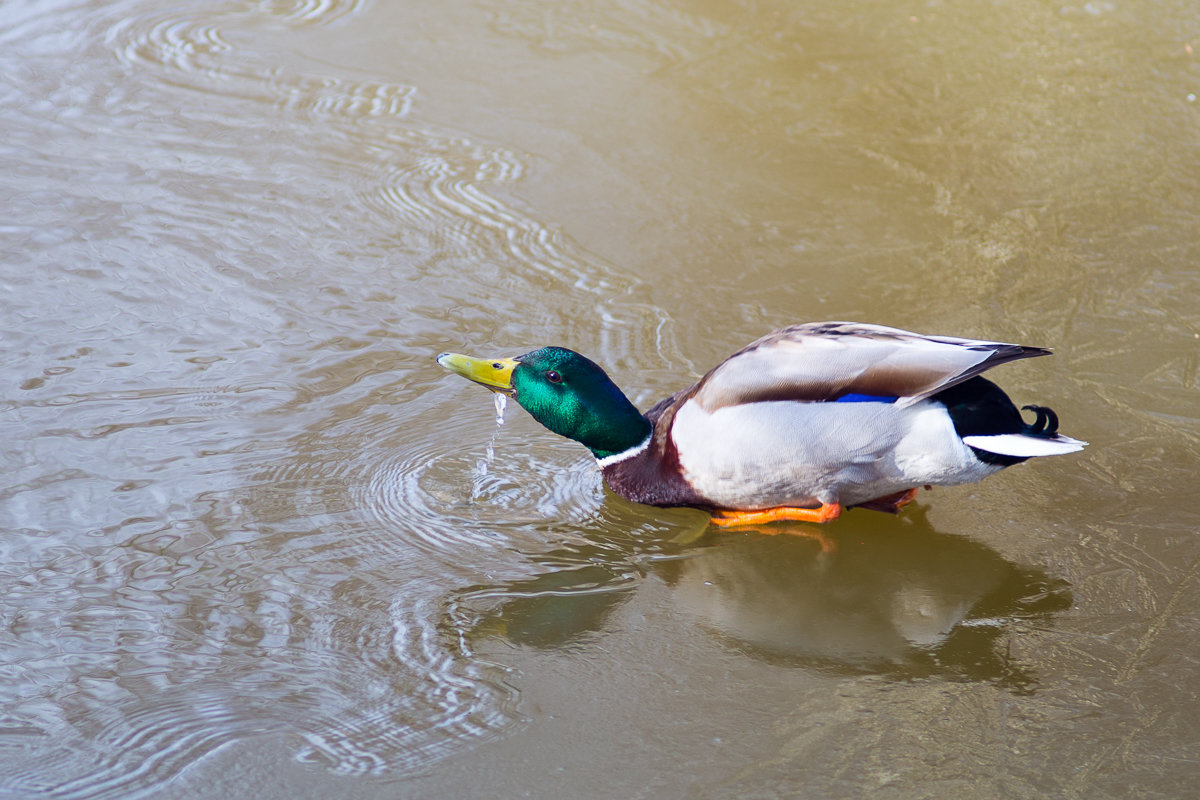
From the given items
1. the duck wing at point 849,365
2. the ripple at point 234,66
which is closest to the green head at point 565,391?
the duck wing at point 849,365

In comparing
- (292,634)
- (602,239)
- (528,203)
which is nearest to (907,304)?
(602,239)

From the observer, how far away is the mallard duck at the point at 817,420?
10.9 ft

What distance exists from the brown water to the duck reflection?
0.05 ft

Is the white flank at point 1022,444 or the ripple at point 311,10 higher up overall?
the ripple at point 311,10

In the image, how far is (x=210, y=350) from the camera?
4172mm

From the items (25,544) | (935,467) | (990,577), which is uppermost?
(935,467)

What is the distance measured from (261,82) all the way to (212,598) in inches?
143

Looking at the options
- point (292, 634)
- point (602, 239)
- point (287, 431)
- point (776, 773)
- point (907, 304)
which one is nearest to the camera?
point (776, 773)

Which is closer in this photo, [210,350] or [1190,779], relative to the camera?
[1190,779]

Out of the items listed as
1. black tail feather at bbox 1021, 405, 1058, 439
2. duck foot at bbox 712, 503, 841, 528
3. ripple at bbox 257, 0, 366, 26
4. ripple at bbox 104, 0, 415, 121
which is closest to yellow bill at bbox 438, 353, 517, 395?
duck foot at bbox 712, 503, 841, 528

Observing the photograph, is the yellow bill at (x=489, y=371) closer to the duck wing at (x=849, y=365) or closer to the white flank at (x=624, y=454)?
the white flank at (x=624, y=454)

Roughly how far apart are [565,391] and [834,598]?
3.23ft

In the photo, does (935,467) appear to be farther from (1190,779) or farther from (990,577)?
(1190,779)

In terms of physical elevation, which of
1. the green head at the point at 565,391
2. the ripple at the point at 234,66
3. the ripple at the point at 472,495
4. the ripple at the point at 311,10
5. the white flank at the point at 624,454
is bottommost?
the ripple at the point at 472,495
